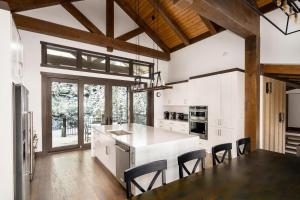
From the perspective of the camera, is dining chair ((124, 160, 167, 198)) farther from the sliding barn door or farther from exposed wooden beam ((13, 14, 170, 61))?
exposed wooden beam ((13, 14, 170, 61))

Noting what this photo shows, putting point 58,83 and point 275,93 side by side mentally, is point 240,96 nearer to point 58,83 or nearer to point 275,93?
point 275,93

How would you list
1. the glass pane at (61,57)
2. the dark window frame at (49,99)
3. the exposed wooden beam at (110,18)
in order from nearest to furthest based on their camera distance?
the dark window frame at (49,99) → the glass pane at (61,57) → the exposed wooden beam at (110,18)

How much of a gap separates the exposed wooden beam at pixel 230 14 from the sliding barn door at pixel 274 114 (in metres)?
1.51

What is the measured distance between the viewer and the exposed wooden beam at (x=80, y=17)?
5.05 meters

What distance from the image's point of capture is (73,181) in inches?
126

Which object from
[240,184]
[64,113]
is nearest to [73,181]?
[64,113]

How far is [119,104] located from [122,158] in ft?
11.7

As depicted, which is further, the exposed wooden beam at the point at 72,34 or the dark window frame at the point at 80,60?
the dark window frame at the point at 80,60

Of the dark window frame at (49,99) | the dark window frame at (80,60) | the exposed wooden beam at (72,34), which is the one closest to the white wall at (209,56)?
the dark window frame at (80,60)

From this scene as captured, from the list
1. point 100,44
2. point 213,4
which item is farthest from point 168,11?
point 213,4

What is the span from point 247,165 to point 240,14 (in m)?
2.85

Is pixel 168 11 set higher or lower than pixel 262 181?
higher

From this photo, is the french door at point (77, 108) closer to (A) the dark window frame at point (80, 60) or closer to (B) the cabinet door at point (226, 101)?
(A) the dark window frame at point (80, 60)

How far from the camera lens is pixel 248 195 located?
1382mm
